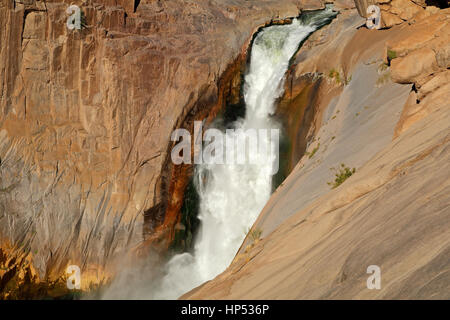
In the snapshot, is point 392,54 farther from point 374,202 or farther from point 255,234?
point 255,234

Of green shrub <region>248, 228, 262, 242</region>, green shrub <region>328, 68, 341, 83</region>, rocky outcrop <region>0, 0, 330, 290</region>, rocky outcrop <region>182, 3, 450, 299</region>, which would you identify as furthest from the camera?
green shrub <region>328, 68, 341, 83</region>

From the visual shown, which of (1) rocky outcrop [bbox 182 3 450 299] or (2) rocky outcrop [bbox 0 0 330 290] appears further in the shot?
(2) rocky outcrop [bbox 0 0 330 290]

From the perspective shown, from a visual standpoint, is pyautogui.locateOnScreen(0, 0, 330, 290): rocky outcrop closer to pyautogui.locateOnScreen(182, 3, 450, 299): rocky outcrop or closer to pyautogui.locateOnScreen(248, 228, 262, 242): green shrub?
pyautogui.locateOnScreen(248, 228, 262, 242): green shrub

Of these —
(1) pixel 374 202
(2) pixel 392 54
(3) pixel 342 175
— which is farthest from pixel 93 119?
(1) pixel 374 202

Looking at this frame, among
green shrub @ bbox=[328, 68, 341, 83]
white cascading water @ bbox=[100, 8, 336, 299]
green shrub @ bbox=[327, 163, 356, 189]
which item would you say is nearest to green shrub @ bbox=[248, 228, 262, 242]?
green shrub @ bbox=[327, 163, 356, 189]

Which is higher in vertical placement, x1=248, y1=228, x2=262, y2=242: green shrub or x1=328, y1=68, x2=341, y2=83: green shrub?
x1=328, y1=68, x2=341, y2=83: green shrub
